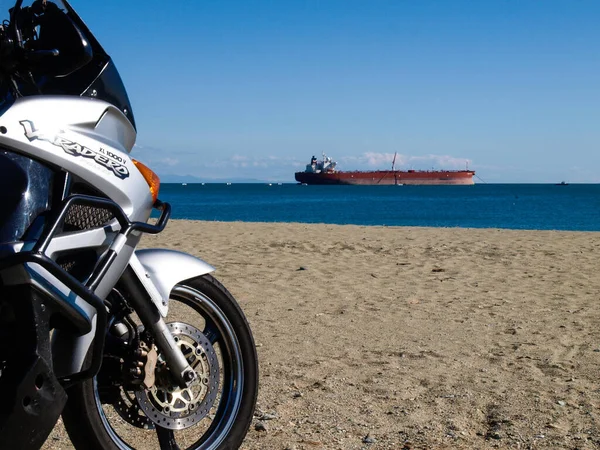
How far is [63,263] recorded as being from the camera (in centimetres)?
233

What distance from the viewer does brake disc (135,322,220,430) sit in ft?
9.10

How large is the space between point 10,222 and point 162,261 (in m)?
0.74

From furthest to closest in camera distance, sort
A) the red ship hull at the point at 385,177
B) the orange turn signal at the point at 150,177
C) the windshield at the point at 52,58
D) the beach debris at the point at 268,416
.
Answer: the red ship hull at the point at 385,177
the beach debris at the point at 268,416
the orange turn signal at the point at 150,177
the windshield at the point at 52,58

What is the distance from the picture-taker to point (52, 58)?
2.40m

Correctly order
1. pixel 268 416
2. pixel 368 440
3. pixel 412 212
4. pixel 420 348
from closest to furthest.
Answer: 1. pixel 368 440
2. pixel 268 416
3. pixel 420 348
4. pixel 412 212

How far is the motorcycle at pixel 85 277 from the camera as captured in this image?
7.13ft

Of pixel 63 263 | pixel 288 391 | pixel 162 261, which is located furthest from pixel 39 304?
pixel 288 391

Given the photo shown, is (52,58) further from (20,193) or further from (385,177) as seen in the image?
(385,177)

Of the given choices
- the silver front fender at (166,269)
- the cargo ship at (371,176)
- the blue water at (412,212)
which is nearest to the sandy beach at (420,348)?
the silver front fender at (166,269)

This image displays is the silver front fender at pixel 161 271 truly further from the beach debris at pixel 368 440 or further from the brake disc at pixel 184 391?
the beach debris at pixel 368 440

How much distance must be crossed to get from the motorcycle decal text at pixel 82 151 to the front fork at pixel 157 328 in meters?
0.36

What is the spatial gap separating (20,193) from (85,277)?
32 centimetres

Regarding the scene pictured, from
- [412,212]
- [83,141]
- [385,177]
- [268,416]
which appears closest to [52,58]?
[83,141]

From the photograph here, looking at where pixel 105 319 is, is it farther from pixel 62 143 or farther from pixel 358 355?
pixel 358 355
